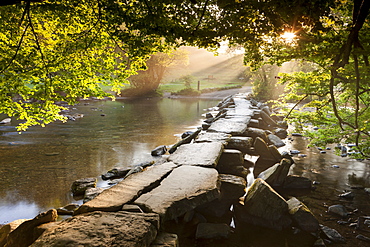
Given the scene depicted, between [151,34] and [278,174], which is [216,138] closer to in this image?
[278,174]

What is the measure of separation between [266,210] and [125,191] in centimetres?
286

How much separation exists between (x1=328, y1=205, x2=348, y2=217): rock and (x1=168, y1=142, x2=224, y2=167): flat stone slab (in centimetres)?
284

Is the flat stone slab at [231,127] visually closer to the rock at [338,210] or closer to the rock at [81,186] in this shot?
the rock at [338,210]

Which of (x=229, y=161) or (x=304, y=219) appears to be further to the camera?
(x=229, y=161)

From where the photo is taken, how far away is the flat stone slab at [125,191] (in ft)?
14.2

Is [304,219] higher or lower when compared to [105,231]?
lower

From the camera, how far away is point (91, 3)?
17.9ft

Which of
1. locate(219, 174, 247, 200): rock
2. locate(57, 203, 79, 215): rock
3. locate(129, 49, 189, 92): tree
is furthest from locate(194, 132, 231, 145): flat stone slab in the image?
locate(129, 49, 189, 92): tree

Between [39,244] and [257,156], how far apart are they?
27.3 feet

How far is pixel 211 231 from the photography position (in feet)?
16.1

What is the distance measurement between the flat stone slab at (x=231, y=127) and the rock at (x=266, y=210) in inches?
211

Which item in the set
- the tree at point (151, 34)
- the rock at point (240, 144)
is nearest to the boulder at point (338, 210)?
the tree at point (151, 34)

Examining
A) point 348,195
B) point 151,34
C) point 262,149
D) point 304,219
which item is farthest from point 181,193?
point 262,149

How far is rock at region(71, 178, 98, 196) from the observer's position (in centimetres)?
706
